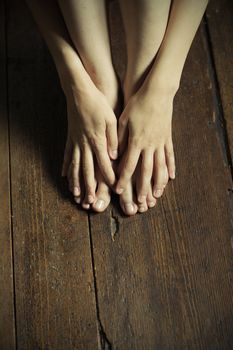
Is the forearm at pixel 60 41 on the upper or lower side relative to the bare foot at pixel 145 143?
upper

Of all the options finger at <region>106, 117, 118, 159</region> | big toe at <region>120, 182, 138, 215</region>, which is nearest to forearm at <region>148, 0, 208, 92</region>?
finger at <region>106, 117, 118, 159</region>

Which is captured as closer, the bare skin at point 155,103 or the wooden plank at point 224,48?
the bare skin at point 155,103

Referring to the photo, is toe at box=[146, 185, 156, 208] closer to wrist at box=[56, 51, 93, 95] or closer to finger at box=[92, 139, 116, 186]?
finger at box=[92, 139, 116, 186]

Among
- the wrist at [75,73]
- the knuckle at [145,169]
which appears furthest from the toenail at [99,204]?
the wrist at [75,73]

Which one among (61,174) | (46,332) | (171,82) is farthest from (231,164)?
(46,332)

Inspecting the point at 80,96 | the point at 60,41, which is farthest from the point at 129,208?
the point at 60,41

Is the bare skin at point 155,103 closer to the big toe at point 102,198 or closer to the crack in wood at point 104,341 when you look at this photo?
the big toe at point 102,198
